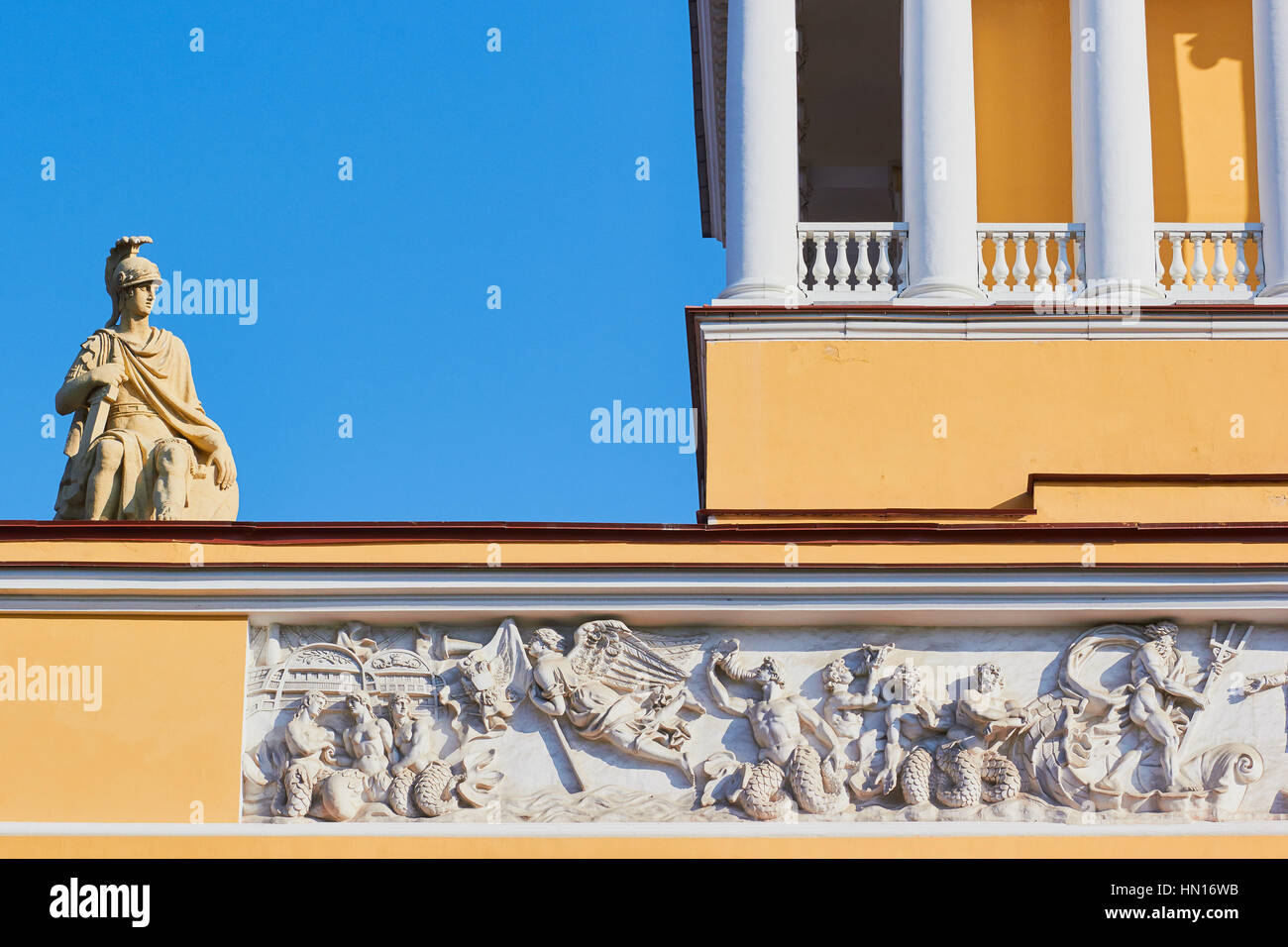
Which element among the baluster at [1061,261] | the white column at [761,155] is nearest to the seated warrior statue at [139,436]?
the white column at [761,155]

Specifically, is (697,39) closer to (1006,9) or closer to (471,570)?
(1006,9)

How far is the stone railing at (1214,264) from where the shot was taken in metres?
15.2

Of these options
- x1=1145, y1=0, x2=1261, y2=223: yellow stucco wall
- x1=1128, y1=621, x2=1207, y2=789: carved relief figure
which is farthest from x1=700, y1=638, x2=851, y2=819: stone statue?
x1=1145, y1=0, x2=1261, y2=223: yellow stucco wall

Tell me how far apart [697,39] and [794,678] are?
1183cm

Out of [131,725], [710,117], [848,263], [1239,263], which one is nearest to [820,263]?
[848,263]

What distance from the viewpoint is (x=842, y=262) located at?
1519cm

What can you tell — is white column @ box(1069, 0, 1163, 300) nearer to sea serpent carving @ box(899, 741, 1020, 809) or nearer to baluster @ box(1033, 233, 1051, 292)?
baluster @ box(1033, 233, 1051, 292)

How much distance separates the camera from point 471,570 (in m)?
11.9

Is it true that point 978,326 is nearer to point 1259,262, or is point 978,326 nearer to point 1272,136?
point 1259,262

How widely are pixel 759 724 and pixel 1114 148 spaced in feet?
18.9

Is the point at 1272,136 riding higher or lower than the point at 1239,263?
higher

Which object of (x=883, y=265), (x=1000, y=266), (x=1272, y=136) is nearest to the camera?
(x=883, y=265)

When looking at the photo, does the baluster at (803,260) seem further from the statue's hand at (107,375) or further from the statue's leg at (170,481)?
the statue's hand at (107,375)
